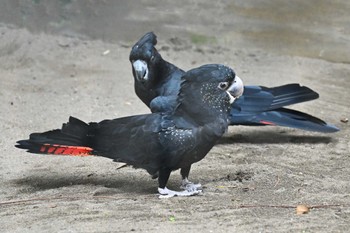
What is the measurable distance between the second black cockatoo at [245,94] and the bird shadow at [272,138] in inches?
4.2

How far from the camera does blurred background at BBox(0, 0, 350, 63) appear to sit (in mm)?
6633

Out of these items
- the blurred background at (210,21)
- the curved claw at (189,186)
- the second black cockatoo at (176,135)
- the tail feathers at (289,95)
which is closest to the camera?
the second black cockatoo at (176,135)

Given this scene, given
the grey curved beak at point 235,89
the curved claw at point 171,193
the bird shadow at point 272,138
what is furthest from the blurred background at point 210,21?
the curved claw at point 171,193

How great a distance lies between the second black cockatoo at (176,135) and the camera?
140 inches

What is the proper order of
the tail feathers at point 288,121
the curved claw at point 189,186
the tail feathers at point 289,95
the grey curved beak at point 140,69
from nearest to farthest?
1. the curved claw at point 189,186
2. the grey curved beak at point 140,69
3. the tail feathers at point 288,121
4. the tail feathers at point 289,95

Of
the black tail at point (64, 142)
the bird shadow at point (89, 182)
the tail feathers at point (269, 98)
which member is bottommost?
the bird shadow at point (89, 182)

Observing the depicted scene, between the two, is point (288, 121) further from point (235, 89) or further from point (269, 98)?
point (235, 89)

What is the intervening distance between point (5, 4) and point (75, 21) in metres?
0.74

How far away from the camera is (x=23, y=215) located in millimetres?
3352

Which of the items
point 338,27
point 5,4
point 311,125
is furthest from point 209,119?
point 5,4

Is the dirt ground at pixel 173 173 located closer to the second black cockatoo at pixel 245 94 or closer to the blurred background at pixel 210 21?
the blurred background at pixel 210 21

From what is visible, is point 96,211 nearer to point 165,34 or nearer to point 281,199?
point 281,199

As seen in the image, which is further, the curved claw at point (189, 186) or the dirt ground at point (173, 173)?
the curved claw at point (189, 186)

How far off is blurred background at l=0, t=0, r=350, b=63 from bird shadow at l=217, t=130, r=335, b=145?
73.2 inches
